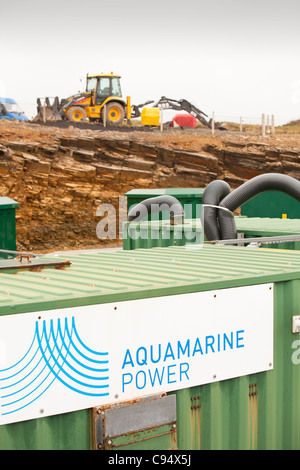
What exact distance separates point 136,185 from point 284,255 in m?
30.6

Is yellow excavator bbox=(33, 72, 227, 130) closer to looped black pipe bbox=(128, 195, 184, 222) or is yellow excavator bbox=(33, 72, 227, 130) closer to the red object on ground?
the red object on ground

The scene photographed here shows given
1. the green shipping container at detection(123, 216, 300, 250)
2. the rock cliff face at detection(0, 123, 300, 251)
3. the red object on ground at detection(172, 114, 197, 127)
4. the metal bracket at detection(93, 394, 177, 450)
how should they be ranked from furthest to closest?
the red object on ground at detection(172, 114, 197, 127) → the rock cliff face at detection(0, 123, 300, 251) → the green shipping container at detection(123, 216, 300, 250) → the metal bracket at detection(93, 394, 177, 450)

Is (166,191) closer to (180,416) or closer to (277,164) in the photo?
(180,416)

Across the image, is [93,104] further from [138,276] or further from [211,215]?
[138,276]

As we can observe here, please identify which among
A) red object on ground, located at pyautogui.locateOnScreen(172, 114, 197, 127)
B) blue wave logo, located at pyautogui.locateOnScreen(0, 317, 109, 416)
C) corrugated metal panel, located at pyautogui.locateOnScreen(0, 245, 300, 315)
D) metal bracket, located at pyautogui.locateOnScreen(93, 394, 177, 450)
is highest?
red object on ground, located at pyautogui.locateOnScreen(172, 114, 197, 127)

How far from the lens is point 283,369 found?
6371mm

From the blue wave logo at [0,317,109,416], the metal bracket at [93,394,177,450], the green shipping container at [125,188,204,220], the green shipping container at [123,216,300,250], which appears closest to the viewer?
the blue wave logo at [0,317,109,416]

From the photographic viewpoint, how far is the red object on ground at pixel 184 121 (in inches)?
1944

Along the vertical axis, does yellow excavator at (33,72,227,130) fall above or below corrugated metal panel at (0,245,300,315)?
above

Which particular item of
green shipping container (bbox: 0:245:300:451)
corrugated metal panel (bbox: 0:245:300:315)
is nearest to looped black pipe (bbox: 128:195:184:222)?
corrugated metal panel (bbox: 0:245:300:315)

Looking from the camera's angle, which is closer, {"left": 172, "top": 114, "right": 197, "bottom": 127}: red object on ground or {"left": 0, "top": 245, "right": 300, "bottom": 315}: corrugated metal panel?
{"left": 0, "top": 245, "right": 300, "bottom": 315}: corrugated metal panel

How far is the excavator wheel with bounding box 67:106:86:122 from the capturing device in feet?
139

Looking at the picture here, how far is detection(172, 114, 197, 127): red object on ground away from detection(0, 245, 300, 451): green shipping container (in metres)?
43.2

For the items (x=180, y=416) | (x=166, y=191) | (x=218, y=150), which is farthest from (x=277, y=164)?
(x=180, y=416)
